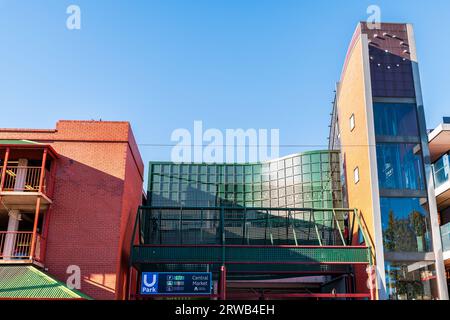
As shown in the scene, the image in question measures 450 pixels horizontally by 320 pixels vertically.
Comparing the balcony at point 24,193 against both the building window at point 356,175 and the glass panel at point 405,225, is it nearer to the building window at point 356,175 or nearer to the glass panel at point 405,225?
the building window at point 356,175

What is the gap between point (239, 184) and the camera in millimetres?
31062

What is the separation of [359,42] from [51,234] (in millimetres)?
17228

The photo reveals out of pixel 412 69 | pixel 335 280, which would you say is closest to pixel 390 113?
pixel 412 69

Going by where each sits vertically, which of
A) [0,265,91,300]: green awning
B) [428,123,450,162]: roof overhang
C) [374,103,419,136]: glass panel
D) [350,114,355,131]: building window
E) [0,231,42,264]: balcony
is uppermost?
[350,114,355,131]: building window

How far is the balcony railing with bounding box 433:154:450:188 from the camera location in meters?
23.0

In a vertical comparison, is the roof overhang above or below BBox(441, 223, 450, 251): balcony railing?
above

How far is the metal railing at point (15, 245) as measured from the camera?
18.6m

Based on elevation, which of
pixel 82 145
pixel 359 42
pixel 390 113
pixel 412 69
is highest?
pixel 359 42

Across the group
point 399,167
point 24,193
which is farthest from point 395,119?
point 24,193

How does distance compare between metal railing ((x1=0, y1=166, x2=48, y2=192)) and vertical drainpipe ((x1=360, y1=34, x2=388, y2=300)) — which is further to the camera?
vertical drainpipe ((x1=360, y1=34, x2=388, y2=300))

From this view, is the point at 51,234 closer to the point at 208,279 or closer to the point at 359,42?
the point at 208,279

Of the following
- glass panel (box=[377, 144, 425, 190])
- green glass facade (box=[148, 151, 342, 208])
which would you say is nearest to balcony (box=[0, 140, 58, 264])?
green glass facade (box=[148, 151, 342, 208])

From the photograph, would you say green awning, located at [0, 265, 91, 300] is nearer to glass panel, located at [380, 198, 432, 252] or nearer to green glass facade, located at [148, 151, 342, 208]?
green glass facade, located at [148, 151, 342, 208]

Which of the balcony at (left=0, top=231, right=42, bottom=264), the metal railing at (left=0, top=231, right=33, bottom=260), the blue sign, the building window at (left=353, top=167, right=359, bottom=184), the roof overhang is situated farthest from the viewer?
the building window at (left=353, top=167, right=359, bottom=184)
